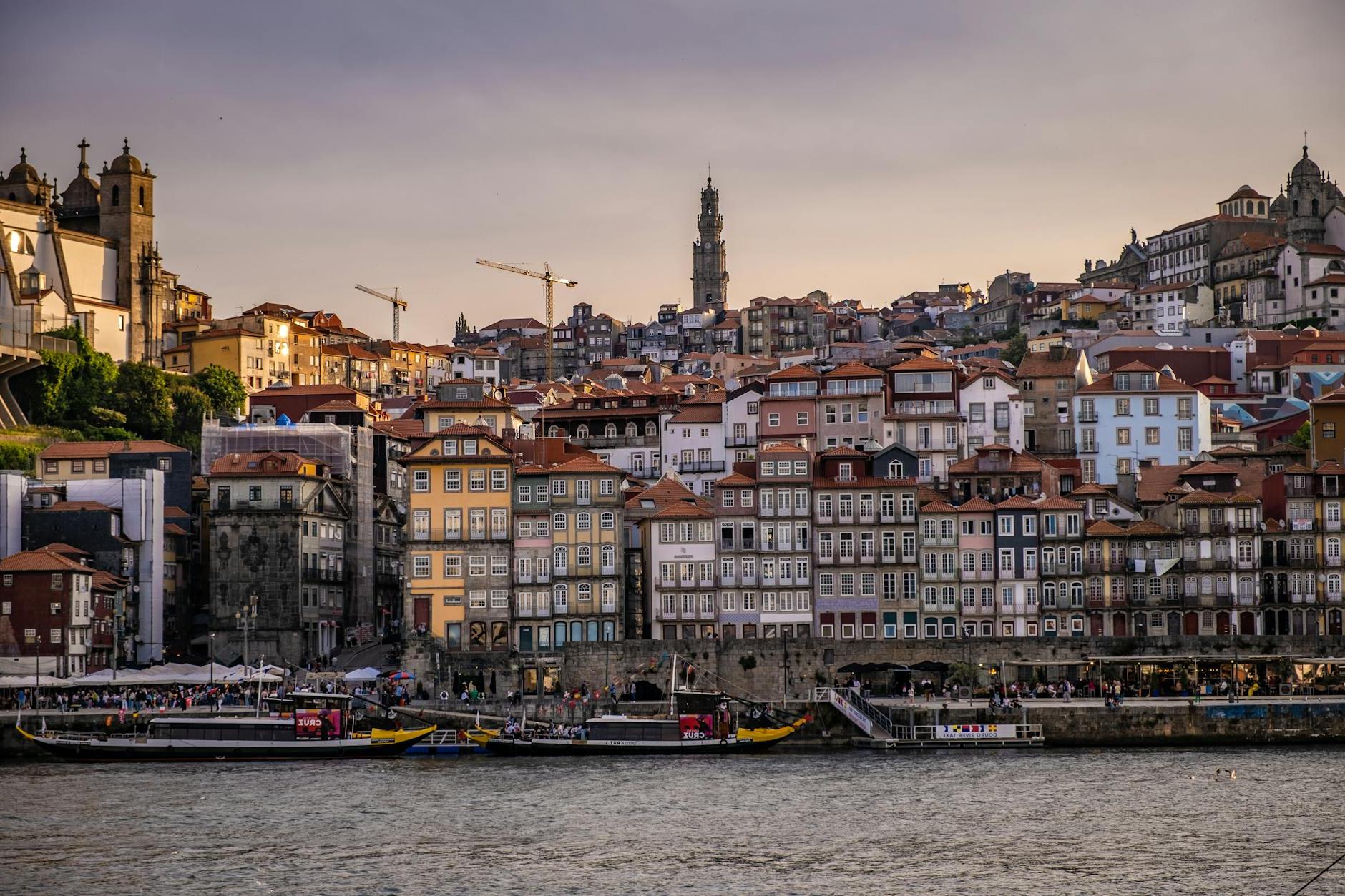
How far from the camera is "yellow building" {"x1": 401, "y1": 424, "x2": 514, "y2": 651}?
282 feet

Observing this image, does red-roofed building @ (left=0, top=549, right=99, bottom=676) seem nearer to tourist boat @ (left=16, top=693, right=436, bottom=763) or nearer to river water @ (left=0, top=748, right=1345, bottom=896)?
tourist boat @ (left=16, top=693, right=436, bottom=763)

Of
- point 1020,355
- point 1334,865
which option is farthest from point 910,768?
point 1020,355

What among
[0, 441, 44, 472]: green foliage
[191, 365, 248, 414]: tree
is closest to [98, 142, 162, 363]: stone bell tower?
[191, 365, 248, 414]: tree

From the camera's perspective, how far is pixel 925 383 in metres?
102

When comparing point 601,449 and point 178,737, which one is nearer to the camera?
point 178,737

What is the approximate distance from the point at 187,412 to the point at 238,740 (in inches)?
1983

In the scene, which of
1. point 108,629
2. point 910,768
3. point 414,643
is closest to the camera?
point 910,768

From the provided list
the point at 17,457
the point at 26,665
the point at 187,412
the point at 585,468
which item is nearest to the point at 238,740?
the point at 26,665

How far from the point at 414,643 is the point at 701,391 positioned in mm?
43304

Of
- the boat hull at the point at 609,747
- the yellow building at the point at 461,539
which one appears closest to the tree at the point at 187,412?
the yellow building at the point at 461,539

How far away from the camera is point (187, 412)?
12006 cm

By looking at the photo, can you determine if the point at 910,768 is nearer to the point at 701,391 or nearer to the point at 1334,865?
the point at 1334,865

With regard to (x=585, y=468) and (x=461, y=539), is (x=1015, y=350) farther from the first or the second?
(x=461, y=539)

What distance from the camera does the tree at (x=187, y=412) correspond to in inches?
4692
